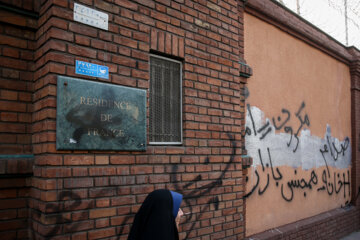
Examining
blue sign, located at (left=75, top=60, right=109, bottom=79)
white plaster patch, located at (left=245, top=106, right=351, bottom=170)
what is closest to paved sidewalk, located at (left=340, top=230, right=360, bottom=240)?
white plaster patch, located at (left=245, top=106, right=351, bottom=170)

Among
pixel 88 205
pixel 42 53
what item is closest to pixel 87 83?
pixel 42 53

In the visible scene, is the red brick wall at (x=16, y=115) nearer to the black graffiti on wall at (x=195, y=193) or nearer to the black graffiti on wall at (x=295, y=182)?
the black graffiti on wall at (x=195, y=193)

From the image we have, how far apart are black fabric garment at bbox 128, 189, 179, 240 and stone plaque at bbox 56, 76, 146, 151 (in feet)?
2.34

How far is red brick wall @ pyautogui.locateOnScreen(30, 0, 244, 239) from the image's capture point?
8.20 feet

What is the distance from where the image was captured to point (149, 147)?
3104 mm

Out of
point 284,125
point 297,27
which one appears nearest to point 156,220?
point 284,125

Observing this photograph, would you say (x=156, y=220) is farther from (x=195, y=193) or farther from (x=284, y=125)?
(x=284, y=125)

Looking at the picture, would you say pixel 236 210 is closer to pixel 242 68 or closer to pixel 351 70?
pixel 242 68

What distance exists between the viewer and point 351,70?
8.14 m

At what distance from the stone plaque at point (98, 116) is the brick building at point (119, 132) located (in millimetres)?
30

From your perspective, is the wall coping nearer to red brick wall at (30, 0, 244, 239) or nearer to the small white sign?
red brick wall at (30, 0, 244, 239)

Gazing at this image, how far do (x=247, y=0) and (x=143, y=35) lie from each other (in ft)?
8.31

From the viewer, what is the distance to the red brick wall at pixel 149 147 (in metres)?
2.50

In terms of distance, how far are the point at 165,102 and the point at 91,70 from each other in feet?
3.16
